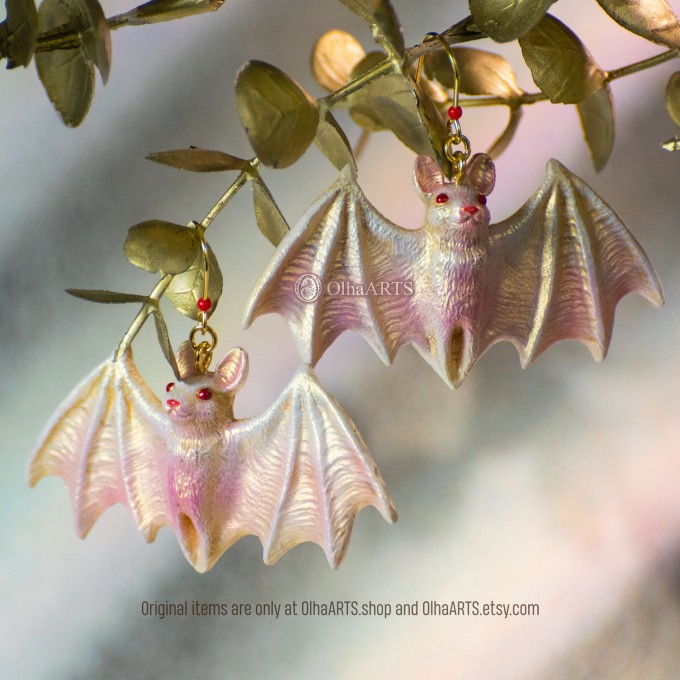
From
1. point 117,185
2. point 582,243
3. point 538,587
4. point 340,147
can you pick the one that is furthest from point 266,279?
point 538,587

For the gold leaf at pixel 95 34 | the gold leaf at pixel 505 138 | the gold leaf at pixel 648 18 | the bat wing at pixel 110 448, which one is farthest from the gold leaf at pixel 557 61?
the bat wing at pixel 110 448

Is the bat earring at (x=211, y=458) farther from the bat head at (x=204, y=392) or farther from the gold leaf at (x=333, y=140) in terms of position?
the gold leaf at (x=333, y=140)

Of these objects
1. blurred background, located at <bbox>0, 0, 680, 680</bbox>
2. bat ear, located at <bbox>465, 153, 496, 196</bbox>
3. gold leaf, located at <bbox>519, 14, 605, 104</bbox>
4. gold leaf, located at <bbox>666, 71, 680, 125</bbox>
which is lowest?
blurred background, located at <bbox>0, 0, 680, 680</bbox>

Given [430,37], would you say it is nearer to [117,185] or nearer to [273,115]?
[273,115]

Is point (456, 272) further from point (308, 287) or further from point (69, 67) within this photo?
point (69, 67)

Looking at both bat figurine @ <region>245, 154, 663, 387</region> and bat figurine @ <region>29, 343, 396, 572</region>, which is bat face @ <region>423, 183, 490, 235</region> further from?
bat figurine @ <region>29, 343, 396, 572</region>

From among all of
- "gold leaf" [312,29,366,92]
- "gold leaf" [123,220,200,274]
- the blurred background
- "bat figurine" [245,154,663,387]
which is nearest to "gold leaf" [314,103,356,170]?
"bat figurine" [245,154,663,387]

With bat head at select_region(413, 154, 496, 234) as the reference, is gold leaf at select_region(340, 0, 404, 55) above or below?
above
